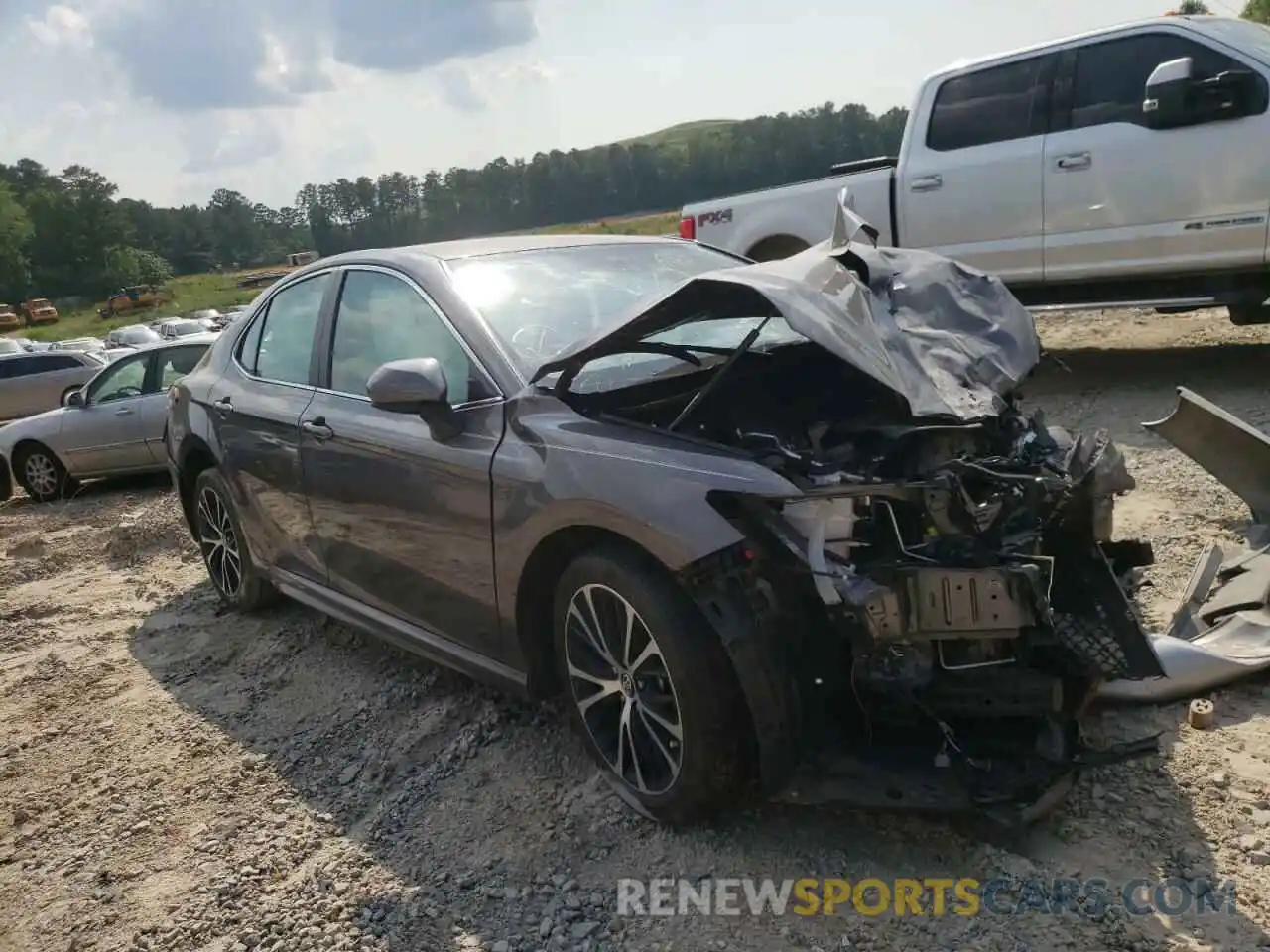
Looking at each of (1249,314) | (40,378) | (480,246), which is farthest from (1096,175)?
(40,378)

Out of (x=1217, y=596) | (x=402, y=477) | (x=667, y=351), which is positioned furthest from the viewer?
(x=1217, y=596)

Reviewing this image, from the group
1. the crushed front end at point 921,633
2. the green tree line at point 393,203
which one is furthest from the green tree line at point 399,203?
the crushed front end at point 921,633

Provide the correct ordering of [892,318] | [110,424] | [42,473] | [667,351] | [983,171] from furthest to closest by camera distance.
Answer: [42,473], [110,424], [983,171], [667,351], [892,318]

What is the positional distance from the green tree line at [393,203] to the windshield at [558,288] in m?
3.19

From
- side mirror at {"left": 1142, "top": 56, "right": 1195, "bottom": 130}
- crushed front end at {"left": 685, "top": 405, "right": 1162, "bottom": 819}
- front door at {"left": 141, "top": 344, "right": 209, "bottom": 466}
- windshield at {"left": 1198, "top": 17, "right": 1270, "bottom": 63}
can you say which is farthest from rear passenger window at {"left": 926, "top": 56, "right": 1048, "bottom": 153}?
front door at {"left": 141, "top": 344, "right": 209, "bottom": 466}

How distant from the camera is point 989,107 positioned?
7.58 m

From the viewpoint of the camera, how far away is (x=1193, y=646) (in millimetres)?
3406

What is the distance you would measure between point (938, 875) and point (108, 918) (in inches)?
95.2

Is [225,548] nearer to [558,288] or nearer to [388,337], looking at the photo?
[388,337]

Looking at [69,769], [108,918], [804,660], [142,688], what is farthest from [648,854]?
[142,688]

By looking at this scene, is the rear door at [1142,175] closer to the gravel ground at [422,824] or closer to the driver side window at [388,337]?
the gravel ground at [422,824]

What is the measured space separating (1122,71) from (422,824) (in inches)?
264

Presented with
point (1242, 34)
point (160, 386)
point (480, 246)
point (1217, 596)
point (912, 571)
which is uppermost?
point (1242, 34)

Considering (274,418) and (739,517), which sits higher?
(274,418)
